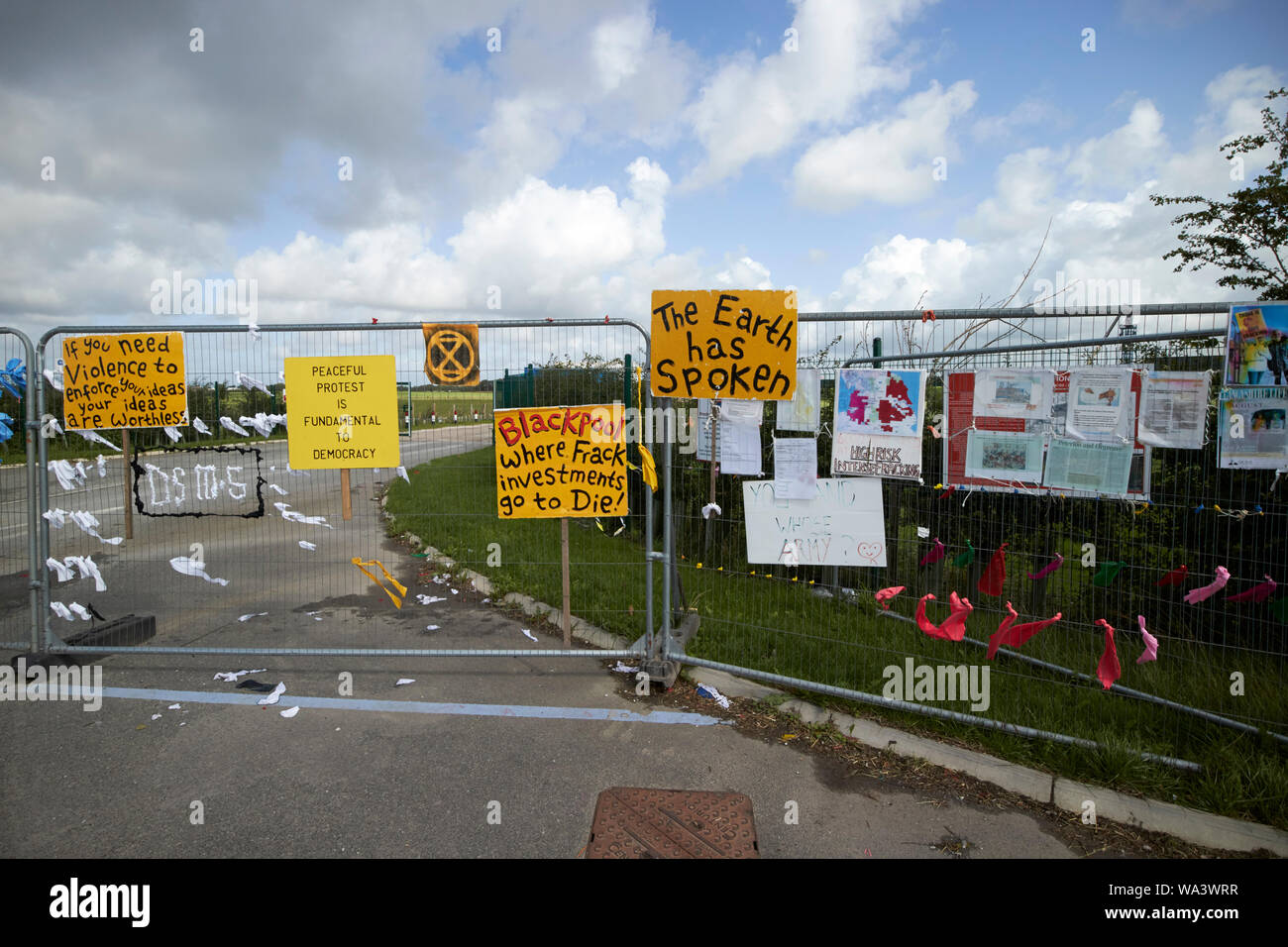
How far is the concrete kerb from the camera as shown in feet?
9.80

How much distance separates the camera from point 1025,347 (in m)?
3.87

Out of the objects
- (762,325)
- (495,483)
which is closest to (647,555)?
(495,483)

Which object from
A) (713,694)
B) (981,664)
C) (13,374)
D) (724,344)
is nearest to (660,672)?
(713,694)

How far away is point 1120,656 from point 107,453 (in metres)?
6.89

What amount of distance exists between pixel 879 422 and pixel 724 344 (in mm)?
1060

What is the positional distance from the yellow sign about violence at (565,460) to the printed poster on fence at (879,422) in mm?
1424

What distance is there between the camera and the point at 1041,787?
3.37 metres

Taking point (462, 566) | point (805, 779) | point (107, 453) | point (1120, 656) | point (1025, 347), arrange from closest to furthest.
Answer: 1. point (805, 779)
2. point (1025, 347)
3. point (1120, 656)
4. point (107, 453)
5. point (462, 566)

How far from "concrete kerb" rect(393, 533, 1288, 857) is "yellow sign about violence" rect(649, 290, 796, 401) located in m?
1.89

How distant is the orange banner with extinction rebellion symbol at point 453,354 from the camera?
4.55 meters

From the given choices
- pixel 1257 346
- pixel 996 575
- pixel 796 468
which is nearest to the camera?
pixel 1257 346

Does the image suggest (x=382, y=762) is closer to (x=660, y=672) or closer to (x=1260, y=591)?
(x=660, y=672)

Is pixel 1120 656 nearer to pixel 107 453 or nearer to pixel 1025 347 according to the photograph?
pixel 1025 347

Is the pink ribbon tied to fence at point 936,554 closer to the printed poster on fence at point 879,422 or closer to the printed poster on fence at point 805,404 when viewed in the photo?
the printed poster on fence at point 879,422
